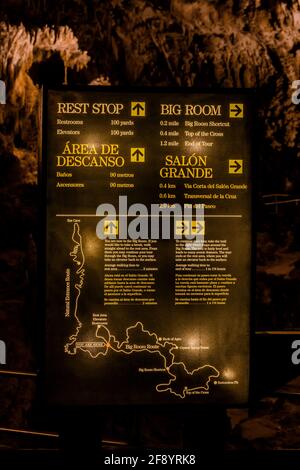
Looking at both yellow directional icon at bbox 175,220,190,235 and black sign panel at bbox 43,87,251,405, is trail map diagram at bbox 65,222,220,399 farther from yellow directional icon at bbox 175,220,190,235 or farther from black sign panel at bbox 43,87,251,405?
yellow directional icon at bbox 175,220,190,235

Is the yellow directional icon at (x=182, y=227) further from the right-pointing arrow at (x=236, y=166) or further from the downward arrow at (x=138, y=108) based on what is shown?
the downward arrow at (x=138, y=108)

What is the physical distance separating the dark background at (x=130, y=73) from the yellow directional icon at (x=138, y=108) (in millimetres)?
2423

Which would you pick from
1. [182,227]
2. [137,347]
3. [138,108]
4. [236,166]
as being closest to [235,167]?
[236,166]

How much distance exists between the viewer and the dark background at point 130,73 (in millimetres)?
5781

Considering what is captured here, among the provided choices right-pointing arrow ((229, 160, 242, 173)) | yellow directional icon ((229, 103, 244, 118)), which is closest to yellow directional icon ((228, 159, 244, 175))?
right-pointing arrow ((229, 160, 242, 173))

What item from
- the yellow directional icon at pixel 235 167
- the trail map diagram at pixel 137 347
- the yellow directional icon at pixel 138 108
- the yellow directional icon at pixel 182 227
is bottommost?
the trail map diagram at pixel 137 347

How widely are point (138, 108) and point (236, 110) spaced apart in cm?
53

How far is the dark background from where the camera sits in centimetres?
578

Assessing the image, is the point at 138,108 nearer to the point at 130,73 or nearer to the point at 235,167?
the point at 235,167

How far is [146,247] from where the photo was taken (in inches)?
111

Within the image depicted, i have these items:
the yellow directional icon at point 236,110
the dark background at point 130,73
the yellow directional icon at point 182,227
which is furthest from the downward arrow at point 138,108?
the dark background at point 130,73

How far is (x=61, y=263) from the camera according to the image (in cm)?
280

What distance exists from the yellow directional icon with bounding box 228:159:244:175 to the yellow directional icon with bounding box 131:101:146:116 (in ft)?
1.78

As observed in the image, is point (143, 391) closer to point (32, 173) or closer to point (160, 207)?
point (160, 207)
